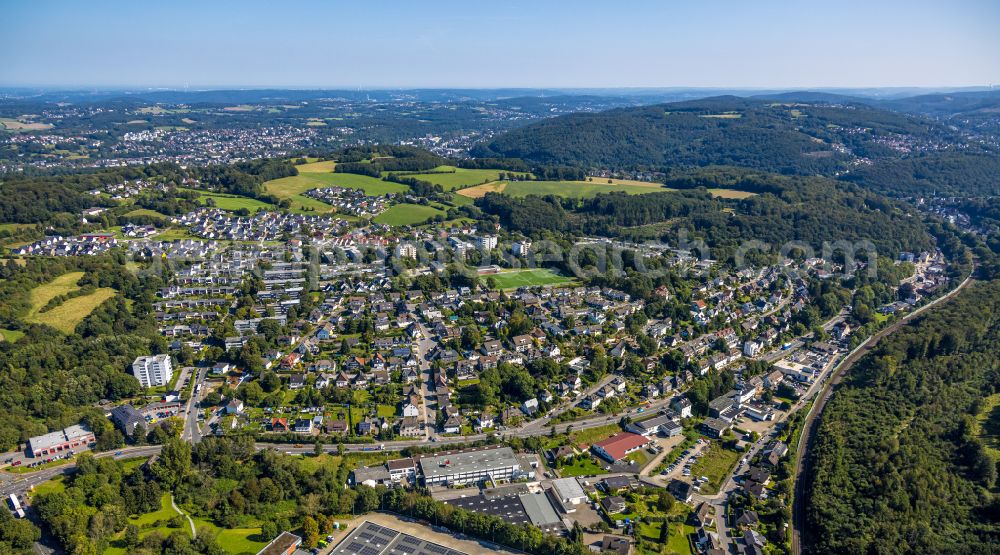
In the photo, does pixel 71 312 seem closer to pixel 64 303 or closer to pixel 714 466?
pixel 64 303

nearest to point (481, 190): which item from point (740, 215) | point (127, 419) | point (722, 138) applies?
point (740, 215)

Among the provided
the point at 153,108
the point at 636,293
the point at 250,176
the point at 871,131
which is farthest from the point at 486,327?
the point at 153,108

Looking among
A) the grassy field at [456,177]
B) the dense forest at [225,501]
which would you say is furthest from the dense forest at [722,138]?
the dense forest at [225,501]

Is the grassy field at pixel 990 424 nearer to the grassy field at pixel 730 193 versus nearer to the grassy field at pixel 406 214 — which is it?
the grassy field at pixel 730 193

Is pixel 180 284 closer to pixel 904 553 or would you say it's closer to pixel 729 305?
pixel 729 305

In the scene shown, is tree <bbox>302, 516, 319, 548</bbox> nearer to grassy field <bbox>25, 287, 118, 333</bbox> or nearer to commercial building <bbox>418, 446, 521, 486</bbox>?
commercial building <bbox>418, 446, 521, 486</bbox>

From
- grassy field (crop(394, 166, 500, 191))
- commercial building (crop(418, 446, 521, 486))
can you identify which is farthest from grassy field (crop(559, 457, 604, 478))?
grassy field (crop(394, 166, 500, 191))
